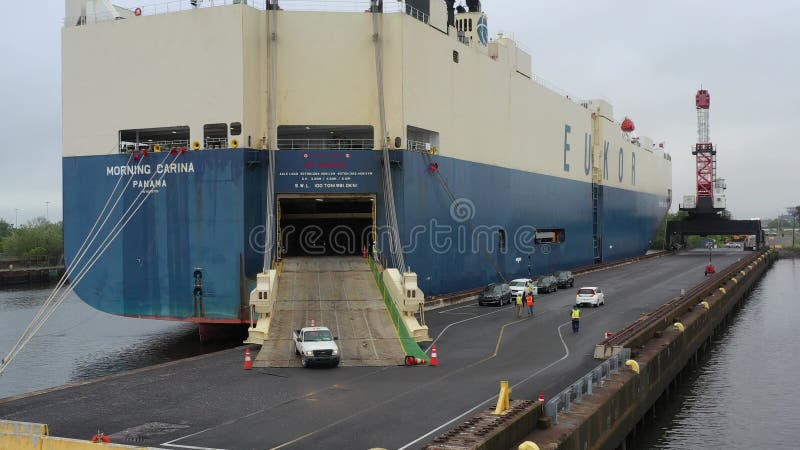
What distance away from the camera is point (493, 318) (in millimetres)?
42844

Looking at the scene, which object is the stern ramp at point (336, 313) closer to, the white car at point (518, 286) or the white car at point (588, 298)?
the white car at point (518, 286)

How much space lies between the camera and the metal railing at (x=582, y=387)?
1902cm

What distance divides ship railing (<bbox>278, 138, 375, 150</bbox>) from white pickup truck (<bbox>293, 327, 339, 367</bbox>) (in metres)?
18.2

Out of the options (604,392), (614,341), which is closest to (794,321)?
(614,341)

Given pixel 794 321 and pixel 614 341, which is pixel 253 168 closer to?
pixel 614 341

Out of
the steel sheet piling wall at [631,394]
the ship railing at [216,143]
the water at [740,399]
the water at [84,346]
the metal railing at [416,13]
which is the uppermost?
the metal railing at [416,13]

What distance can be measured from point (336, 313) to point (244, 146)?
11733 millimetres

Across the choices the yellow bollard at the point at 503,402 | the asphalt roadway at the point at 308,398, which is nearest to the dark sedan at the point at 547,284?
the asphalt roadway at the point at 308,398

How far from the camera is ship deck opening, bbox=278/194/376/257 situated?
51812 mm

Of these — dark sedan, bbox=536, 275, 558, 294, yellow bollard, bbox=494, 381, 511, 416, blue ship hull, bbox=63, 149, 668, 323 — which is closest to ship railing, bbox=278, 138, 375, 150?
blue ship hull, bbox=63, 149, 668, 323

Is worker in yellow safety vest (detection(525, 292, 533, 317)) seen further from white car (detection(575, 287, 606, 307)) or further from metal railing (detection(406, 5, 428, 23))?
metal railing (detection(406, 5, 428, 23))

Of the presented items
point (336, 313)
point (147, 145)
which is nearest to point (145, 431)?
point (336, 313)

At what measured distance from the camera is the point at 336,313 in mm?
35688

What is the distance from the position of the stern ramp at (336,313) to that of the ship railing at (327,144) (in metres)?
7.33
